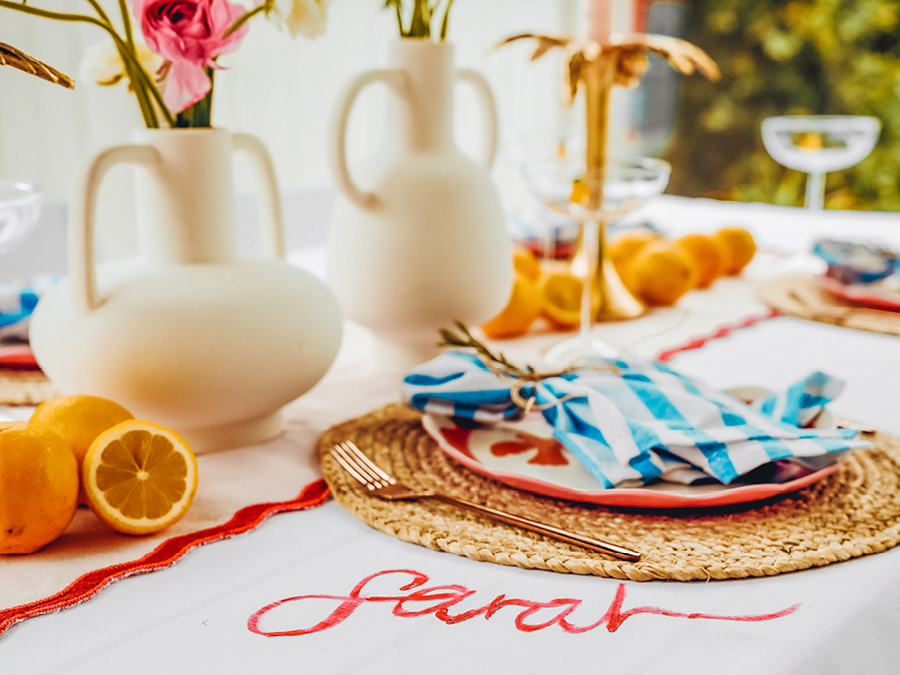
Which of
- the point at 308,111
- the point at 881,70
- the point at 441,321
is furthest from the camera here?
the point at 881,70

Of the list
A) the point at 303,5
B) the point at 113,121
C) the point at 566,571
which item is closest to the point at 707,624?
the point at 566,571

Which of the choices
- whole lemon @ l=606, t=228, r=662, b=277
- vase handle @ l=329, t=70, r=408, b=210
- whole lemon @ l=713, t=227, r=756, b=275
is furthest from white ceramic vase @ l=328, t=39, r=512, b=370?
whole lemon @ l=713, t=227, r=756, b=275

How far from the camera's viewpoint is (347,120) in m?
0.79

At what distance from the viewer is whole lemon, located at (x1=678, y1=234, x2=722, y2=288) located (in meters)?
1.28

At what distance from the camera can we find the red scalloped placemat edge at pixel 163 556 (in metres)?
0.45

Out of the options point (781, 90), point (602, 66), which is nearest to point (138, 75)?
point (602, 66)

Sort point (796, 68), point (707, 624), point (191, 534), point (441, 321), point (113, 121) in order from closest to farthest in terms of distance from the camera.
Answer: point (707, 624)
point (191, 534)
point (441, 321)
point (113, 121)
point (796, 68)

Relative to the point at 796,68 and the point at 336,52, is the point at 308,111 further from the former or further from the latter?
the point at 796,68

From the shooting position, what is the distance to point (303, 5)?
65cm

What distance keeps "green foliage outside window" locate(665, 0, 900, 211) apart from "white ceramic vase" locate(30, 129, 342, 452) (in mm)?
4865

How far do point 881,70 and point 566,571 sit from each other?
209 inches

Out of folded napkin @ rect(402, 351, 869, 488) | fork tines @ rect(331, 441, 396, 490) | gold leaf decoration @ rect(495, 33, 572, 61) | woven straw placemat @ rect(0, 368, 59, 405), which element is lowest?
woven straw placemat @ rect(0, 368, 59, 405)

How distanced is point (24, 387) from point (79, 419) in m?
0.31

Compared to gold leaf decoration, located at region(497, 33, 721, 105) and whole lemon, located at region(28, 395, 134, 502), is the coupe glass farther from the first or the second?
gold leaf decoration, located at region(497, 33, 721, 105)
